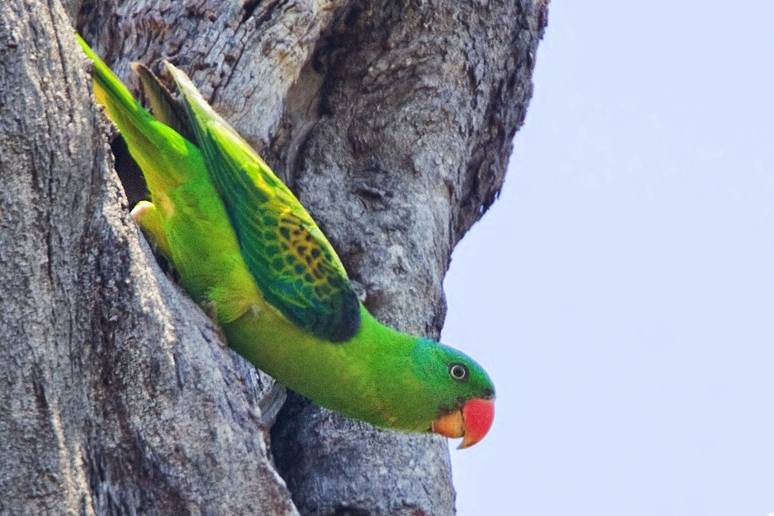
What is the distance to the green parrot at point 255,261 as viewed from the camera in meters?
5.08

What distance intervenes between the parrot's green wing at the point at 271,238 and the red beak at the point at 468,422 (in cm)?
62

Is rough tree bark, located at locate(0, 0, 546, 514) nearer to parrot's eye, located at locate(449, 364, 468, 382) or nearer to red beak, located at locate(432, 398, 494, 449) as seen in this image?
red beak, located at locate(432, 398, 494, 449)

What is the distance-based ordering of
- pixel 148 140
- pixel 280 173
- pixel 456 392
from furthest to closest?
pixel 280 173 → pixel 456 392 → pixel 148 140

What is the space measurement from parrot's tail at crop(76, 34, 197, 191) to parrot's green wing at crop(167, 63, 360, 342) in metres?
0.10

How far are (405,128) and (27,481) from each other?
10.6 ft

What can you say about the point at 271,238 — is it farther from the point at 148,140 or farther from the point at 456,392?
the point at 456,392

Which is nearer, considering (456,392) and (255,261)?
(255,261)

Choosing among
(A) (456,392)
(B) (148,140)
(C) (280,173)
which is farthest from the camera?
(C) (280,173)

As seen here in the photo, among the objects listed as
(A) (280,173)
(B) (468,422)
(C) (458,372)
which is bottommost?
(B) (468,422)

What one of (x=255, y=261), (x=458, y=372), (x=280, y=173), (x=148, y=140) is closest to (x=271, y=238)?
(x=255, y=261)

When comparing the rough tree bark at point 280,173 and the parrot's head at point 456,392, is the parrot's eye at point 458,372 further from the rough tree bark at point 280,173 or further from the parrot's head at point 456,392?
the rough tree bark at point 280,173

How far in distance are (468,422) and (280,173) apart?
1450 millimetres

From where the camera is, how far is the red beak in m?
5.46

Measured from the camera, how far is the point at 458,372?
5496 mm
